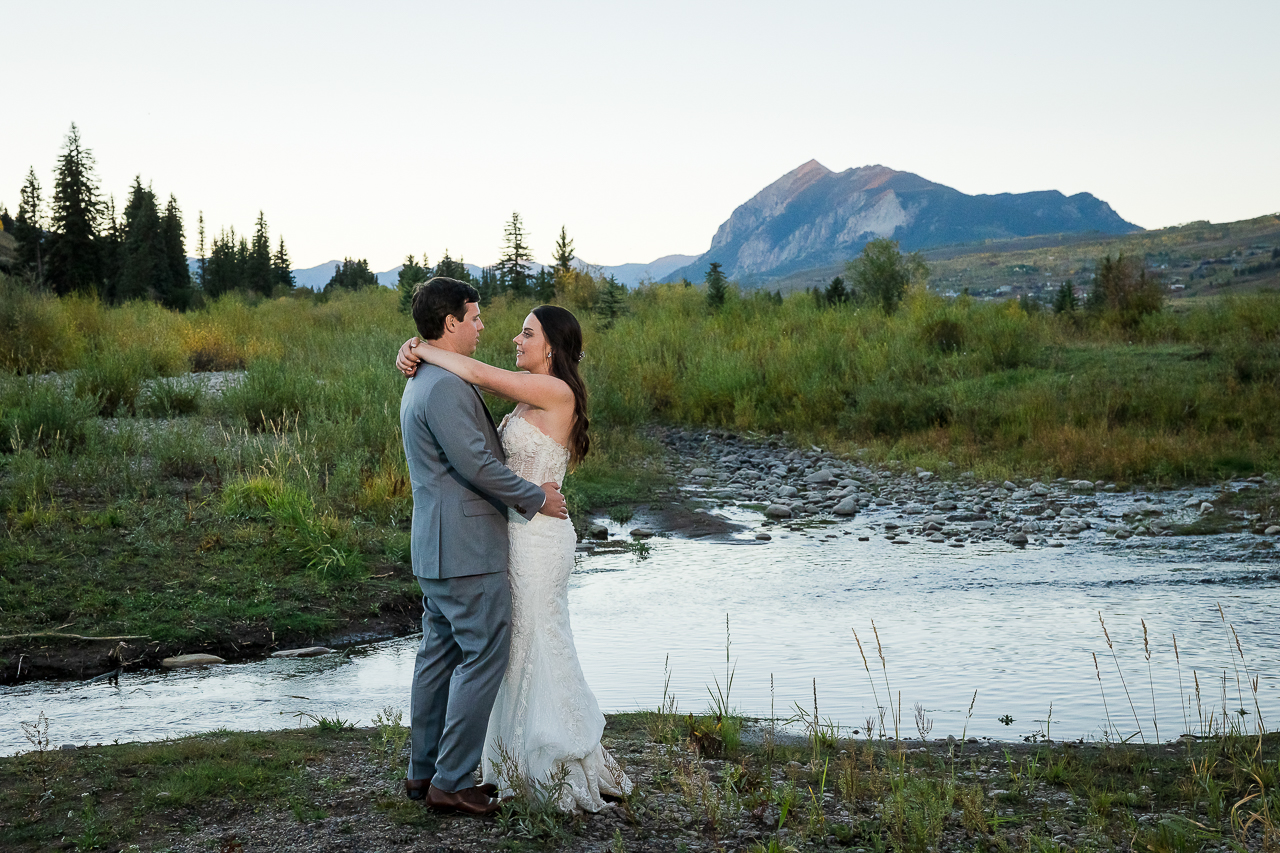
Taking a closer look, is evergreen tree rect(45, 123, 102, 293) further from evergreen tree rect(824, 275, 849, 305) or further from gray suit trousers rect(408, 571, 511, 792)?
gray suit trousers rect(408, 571, 511, 792)

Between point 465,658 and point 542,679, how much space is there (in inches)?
12.6

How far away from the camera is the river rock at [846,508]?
12734mm

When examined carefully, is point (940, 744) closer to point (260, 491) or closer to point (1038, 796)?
point (1038, 796)

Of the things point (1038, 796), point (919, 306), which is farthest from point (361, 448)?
point (919, 306)

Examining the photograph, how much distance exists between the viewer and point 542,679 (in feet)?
13.5

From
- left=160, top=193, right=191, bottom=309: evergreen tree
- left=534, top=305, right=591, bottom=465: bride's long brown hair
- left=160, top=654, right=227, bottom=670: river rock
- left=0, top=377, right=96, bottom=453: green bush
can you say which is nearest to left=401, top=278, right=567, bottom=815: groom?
left=534, top=305, right=591, bottom=465: bride's long brown hair

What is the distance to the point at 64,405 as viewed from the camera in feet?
40.5

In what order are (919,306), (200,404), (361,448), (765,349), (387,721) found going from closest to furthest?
1. (387,721)
2. (361,448)
3. (200,404)
4. (765,349)
5. (919,306)

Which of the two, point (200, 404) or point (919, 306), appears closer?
point (200, 404)

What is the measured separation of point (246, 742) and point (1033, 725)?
4.17 meters

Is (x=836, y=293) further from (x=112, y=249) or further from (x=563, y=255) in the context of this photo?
(x=112, y=249)

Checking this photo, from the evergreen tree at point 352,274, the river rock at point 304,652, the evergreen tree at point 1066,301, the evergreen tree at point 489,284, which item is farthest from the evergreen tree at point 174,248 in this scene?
the river rock at point 304,652

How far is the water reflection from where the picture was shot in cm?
605

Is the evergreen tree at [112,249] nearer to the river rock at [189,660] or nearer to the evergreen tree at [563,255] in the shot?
the evergreen tree at [563,255]
